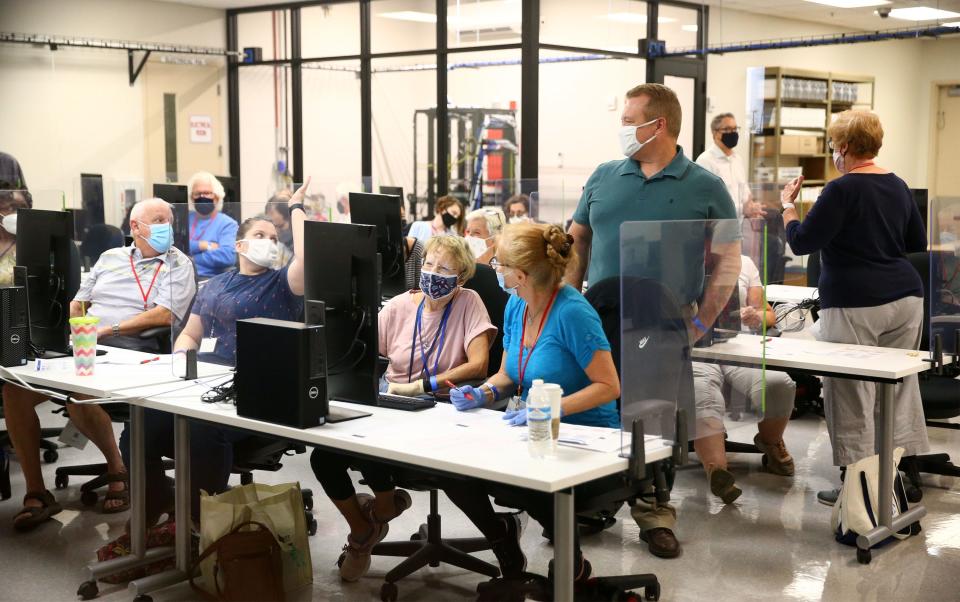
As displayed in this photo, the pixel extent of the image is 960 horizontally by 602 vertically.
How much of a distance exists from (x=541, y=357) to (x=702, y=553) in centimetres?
116

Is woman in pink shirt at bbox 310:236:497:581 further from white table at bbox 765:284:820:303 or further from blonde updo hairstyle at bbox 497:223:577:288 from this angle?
white table at bbox 765:284:820:303

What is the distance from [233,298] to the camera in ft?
11.4

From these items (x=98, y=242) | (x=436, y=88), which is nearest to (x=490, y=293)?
(x=98, y=242)

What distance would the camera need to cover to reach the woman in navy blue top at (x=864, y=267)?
13.3 ft

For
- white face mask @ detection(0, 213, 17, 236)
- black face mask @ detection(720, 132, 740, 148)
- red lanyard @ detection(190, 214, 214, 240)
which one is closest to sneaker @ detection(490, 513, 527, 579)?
red lanyard @ detection(190, 214, 214, 240)

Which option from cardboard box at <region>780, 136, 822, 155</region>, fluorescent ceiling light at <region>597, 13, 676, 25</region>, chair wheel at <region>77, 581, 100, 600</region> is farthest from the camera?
fluorescent ceiling light at <region>597, 13, 676, 25</region>

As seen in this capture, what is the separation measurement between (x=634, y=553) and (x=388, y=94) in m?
6.71

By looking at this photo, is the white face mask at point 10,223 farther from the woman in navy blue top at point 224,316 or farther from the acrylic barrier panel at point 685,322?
the acrylic barrier panel at point 685,322

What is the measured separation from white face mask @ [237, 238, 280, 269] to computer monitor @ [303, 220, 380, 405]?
0.37 meters

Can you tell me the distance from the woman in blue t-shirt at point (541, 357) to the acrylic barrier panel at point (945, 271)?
166 centimetres

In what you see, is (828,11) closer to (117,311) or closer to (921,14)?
(921,14)

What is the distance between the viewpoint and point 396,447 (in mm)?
2666

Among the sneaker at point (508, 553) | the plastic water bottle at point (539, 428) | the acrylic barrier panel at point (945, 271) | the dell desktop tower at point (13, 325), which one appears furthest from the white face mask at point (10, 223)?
the acrylic barrier panel at point (945, 271)

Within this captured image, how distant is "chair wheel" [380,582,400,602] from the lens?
10.9 feet
